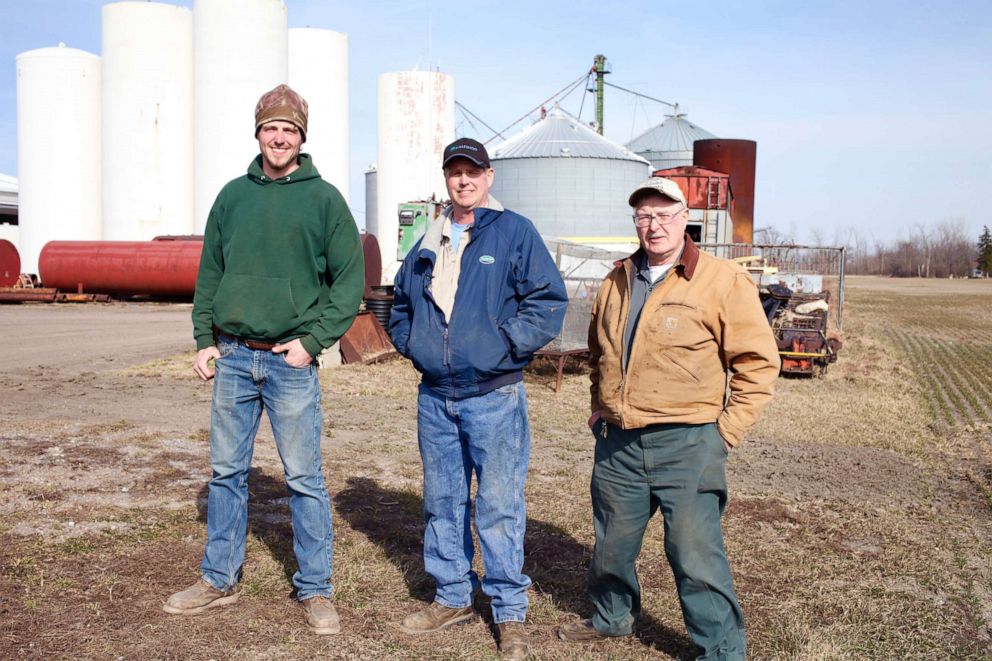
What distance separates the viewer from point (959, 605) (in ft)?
13.5

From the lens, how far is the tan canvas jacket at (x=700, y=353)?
3271mm

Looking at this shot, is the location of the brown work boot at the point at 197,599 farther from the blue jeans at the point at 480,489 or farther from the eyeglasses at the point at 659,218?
the eyeglasses at the point at 659,218

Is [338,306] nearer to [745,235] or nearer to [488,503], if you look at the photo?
[488,503]

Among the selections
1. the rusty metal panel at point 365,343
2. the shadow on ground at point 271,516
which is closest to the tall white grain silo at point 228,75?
the rusty metal panel at point 365,343

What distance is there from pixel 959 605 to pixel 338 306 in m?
3.11

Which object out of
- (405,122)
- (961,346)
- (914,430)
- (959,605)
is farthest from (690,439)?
(405,122)

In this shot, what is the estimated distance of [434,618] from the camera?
12.1 ft

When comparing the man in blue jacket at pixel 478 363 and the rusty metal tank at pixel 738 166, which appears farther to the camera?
the rusty metal tank at pixel 738 166

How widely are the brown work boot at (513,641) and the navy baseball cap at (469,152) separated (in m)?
1.84

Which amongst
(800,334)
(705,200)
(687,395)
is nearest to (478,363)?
(687,395)

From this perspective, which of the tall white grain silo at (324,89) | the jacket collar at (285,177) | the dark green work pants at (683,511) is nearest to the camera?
the dark green work pants at (683,511)

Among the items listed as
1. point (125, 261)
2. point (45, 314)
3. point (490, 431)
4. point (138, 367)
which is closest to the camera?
point (490, 431)

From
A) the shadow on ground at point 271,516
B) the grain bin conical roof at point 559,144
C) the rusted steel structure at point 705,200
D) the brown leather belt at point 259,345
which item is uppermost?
the grain bin conical roof at point 559,144

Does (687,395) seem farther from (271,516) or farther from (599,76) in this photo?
(599,76)
